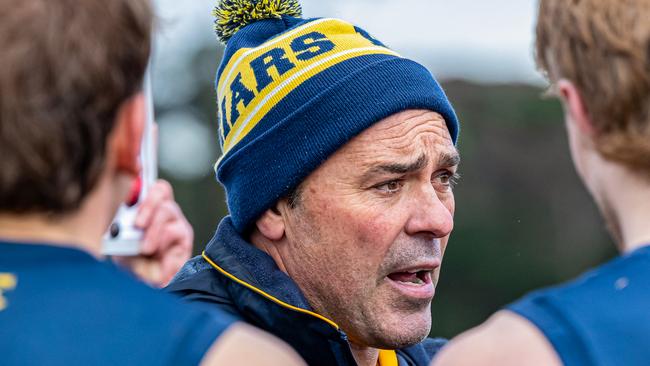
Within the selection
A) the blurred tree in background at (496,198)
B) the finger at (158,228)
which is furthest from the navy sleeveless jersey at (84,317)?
the blurred tree in background at (496,198)

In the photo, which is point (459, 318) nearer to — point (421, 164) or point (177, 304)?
point (421, 164)

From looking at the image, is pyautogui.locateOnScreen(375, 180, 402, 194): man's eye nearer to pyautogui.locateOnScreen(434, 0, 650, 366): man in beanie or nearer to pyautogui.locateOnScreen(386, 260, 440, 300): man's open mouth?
pyautogui.locateOnScreen(386, 260, 440, 300): man's open mouth

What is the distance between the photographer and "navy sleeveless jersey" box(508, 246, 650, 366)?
192cm

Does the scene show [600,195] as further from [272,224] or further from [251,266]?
[272,224]

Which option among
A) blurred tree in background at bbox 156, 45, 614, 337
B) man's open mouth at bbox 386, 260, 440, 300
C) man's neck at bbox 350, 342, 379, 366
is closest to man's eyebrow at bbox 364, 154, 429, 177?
man's open mouth at bbox 386, 260, 440, 300

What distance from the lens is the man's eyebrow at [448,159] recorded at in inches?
147

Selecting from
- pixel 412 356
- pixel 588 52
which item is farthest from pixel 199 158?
pixel 588 52

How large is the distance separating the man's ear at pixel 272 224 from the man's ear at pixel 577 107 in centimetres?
167

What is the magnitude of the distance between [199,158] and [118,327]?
581 inches

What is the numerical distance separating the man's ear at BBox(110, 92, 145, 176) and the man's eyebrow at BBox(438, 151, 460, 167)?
1839 mm

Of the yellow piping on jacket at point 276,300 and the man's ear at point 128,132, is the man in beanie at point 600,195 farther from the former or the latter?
the yellow piping on jacket at point 276,300

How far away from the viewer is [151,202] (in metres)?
4.63

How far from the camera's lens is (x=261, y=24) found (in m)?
3.84

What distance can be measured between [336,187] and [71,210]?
5.76 feet
